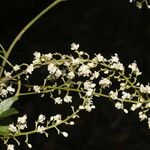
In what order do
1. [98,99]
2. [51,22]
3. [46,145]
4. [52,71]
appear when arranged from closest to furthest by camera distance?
1. [52,71]
2. [46,145]
3. [98,99]
4. [51,22]

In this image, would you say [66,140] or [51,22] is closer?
[66,140]

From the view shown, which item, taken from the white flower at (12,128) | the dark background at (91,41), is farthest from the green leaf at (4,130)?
the dark background at (91,41)

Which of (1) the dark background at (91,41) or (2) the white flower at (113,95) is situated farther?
(1) the dark background at (91,41)

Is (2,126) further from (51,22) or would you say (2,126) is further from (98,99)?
(51,22)

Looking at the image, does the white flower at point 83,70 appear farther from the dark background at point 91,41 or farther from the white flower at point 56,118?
the dark background at point 91,41

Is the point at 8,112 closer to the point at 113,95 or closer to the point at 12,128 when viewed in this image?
the point at 12,128

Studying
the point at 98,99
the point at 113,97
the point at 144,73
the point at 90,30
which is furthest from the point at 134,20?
the point at 113,97

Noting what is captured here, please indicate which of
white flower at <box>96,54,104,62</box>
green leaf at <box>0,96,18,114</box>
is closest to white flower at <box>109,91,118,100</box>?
white flower at <box>96,54,104,62</box>

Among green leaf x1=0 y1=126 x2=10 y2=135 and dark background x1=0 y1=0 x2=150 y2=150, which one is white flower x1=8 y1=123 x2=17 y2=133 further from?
dark background x1=0 y1=0 x2=150 y2=150
